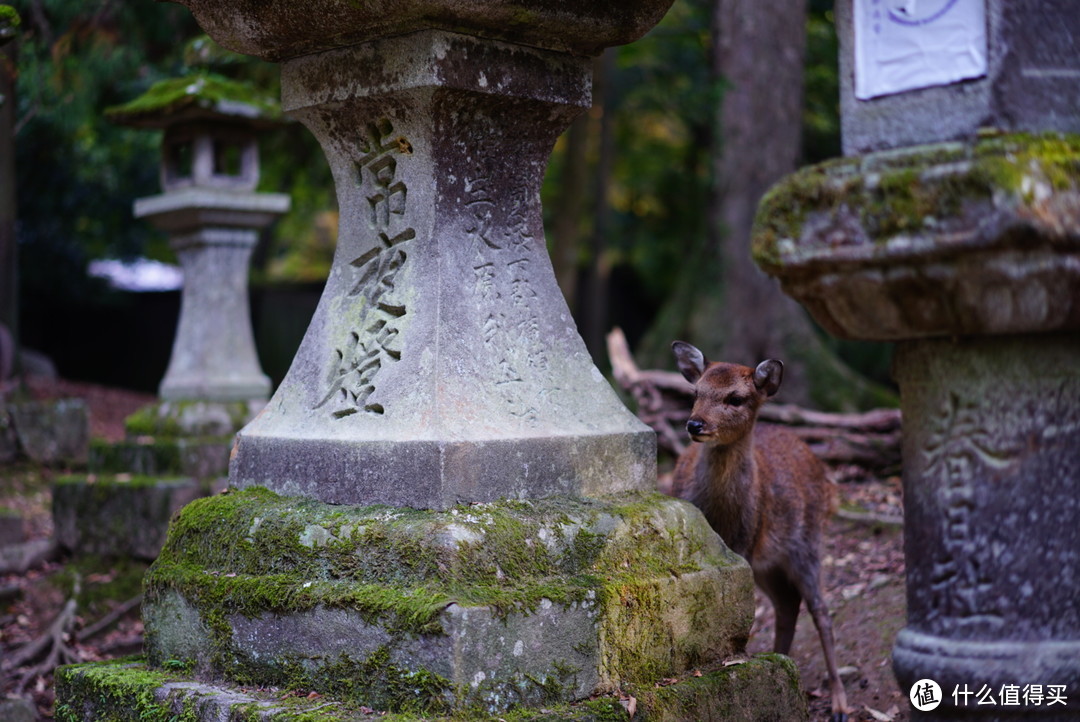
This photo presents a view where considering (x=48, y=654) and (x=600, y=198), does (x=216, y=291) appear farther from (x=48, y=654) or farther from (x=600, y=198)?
(x=600, y=198)

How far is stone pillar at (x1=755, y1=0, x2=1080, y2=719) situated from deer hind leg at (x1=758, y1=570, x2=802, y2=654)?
2651 mm

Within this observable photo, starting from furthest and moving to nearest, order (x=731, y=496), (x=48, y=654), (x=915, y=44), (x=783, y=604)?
(x=48, y=654) < (x=783, y=604) < (x=731, y=496) < (x=915, y=44)

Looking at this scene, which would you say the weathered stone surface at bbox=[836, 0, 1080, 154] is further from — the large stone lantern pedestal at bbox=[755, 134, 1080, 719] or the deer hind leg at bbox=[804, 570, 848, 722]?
the deer hind leg at bbox=[804, 570, 848, 722]

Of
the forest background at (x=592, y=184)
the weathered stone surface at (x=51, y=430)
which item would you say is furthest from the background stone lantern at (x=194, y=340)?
the weathered stone surface at (x=51, y=430)

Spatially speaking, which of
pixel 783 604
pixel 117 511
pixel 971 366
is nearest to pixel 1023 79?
pixel 971 366

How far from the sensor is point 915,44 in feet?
8.18

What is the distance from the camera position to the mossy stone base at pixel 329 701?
3.09 m

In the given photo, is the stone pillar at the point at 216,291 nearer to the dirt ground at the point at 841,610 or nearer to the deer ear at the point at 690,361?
the dirt ground at the point at 841,610

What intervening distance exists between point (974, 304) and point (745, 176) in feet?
Result: 27.5

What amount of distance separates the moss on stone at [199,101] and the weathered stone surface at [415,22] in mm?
4041

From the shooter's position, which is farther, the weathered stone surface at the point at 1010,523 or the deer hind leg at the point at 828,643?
the deer hind leg at the point at 828,643

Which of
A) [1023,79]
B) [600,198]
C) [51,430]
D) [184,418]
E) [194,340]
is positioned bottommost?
[51,430]

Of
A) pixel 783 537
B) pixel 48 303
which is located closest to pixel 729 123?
pixel 783 537

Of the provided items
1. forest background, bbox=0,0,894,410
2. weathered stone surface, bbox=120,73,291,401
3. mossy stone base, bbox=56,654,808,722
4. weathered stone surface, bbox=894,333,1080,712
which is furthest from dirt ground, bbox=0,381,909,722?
forest background, bbox=0,0,894,410
